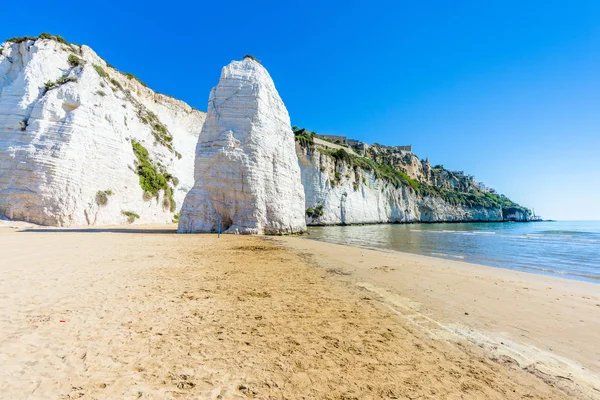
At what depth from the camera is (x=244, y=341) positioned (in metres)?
3.03

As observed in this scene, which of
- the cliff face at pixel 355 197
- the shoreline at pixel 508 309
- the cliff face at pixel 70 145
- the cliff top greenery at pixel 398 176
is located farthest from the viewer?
the cliff top greenery at pixel 398 176

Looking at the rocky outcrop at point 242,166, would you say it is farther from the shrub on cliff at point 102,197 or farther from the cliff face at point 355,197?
the cliff face at point 355,197


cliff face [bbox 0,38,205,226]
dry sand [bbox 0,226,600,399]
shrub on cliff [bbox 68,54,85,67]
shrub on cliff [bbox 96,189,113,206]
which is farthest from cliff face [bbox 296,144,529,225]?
dry sand [bbox 0,226,600,399]

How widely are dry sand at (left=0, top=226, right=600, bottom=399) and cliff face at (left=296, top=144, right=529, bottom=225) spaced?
35954mm

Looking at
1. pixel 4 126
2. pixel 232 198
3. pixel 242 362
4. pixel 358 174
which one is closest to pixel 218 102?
pixel 232 198

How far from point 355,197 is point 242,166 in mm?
32508

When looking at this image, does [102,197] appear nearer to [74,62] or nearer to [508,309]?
[74,62]

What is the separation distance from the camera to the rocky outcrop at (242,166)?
62.1 ft

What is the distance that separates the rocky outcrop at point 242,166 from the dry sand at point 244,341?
43.3 ft

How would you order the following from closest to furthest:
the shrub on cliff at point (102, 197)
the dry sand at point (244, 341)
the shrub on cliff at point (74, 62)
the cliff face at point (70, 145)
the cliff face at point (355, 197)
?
the dry sand at point (244, 341), the cliff face at point (70, 145), the shrub on cliff at point (102, 197), the shrub on cliff at point (74, 62), the cliff face at point (355, 197)

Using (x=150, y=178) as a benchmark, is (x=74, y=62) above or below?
above

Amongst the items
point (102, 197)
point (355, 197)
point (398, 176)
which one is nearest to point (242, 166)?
point (102, 197)

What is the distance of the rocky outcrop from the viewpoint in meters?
18.9

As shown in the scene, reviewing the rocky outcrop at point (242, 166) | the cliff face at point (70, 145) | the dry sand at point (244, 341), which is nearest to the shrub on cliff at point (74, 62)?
the cliff face at point (70, 145)
